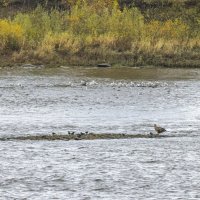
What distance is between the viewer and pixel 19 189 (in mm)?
11414

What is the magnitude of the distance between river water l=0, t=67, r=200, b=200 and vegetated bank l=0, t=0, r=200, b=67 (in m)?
7.88

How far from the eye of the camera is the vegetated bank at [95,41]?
39219 mm

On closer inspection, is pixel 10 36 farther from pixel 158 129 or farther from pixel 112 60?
pixel 158 129

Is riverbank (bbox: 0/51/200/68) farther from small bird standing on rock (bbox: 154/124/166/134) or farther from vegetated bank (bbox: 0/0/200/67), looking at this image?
small bird standing on rock (bbox: 154/124/166/134)

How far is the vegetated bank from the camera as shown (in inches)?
1544

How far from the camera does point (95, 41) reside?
4178cm

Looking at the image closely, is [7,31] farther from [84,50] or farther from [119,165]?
[119,165]

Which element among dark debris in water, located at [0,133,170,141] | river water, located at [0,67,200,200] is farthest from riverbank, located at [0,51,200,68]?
dark debris in water, located at [0,133,170,141]

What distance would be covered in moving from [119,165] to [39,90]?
1384 centimetres

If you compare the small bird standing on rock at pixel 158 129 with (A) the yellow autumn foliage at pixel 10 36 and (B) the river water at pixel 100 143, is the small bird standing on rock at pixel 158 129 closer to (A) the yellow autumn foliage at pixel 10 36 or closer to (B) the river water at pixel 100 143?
(B) the river water at pixel 100 143

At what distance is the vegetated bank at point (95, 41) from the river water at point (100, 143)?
788cm

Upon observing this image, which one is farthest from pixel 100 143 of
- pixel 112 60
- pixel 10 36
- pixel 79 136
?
pixel 10 36

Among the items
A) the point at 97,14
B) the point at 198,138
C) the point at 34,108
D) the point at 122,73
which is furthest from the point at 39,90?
the point at 97,14

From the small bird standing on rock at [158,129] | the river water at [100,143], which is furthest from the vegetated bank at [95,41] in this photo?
the small bird standing on rock at [158,129]
